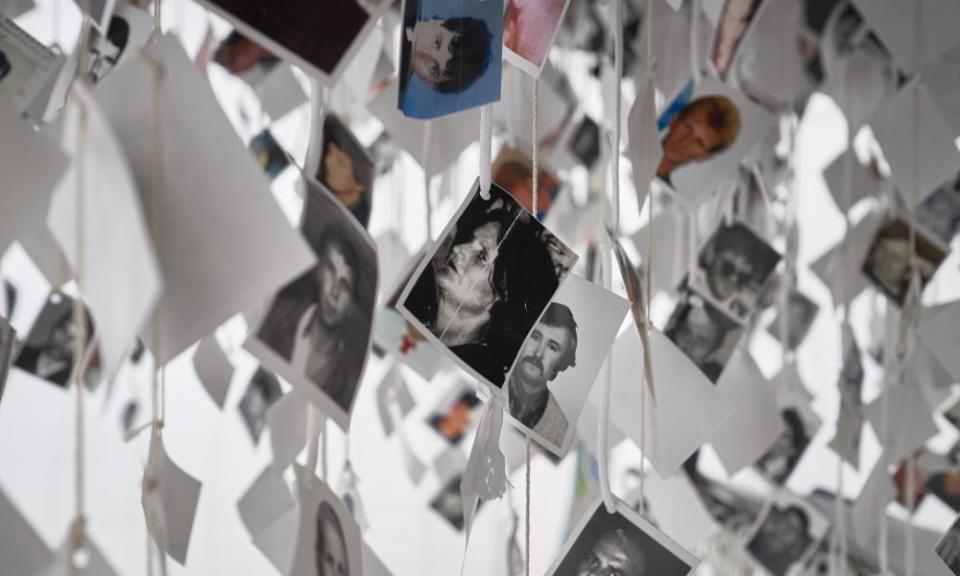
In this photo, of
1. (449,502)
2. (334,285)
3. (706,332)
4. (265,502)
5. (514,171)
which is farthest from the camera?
(449,502)

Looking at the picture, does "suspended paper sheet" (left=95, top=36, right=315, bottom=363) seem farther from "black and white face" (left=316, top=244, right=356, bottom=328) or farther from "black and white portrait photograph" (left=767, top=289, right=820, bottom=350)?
"black and white portrait photograph" (left=767, top=289, right=820, bottom=350)

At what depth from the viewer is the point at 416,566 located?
1.92m

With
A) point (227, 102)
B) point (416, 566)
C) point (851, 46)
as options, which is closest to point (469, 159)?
point (227, 102)

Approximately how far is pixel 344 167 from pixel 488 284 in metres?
0.12

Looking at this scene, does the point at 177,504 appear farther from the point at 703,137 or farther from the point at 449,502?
the point at 449,502

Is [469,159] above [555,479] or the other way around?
above

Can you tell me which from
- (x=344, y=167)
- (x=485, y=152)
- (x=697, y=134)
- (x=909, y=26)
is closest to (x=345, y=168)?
(x=344, y=167)

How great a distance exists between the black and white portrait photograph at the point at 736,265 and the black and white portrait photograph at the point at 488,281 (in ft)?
1.16

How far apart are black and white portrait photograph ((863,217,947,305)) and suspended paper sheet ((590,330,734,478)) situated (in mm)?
413

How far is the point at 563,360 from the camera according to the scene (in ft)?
1.59

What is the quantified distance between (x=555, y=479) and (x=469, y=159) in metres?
0.75

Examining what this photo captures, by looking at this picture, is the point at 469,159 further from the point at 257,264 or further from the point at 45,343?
the point at 257,264

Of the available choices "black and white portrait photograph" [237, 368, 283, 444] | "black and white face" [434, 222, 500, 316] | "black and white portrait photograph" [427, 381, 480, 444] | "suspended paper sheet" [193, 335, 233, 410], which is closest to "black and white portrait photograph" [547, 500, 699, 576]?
"black and white face" [434, 222, 500, 316]

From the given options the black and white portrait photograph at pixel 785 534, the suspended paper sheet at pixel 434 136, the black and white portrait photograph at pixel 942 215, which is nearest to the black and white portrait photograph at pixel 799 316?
the black and white portrait photograph at pixel 942 215
